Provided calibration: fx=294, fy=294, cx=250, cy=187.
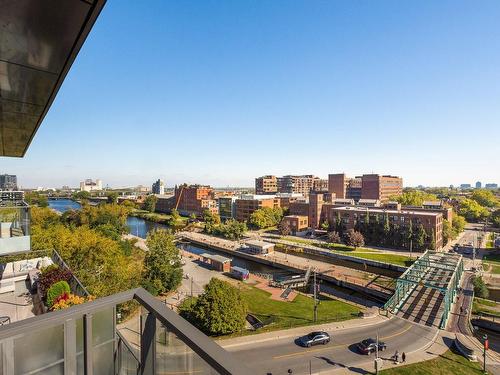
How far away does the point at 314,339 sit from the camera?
55.3 feet

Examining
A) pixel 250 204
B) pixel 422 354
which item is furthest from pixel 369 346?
pixel 250 204

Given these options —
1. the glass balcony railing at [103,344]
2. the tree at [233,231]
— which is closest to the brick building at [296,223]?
the tree at [233,231]

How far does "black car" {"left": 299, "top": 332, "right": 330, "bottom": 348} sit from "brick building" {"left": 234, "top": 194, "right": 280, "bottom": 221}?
46.3m

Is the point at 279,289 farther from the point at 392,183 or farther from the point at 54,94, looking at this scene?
the point at 392,183

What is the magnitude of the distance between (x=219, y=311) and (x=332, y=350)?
6792mm

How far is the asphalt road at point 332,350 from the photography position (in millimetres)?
14828

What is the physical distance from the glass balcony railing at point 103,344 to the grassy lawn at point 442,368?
644 inches

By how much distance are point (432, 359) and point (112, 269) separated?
20.3 m

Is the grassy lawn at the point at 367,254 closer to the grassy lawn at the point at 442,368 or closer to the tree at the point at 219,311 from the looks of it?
the grassy lawn at the point at 442,368

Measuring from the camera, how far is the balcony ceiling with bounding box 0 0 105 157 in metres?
1.66

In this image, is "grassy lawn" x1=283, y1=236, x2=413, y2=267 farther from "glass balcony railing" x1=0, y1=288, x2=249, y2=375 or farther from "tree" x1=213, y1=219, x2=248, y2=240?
"glass balcony railing" x1=0, y1=288, x2=249, y2=375

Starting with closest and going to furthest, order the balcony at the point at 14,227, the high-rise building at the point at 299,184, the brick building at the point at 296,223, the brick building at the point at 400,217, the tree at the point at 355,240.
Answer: the balcony at the point at 14,227 → the tree at the point at 355,240 → the brick building at the point at 400,217 → the brick building at the point at 296,223 → the high-rise building at the point at 299,184

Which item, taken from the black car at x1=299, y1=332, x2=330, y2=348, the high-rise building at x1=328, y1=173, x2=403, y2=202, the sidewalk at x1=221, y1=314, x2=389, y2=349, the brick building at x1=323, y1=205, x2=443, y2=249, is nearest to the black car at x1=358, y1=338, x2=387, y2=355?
the black car at x1=299, y1=332, x2=330, y2=348

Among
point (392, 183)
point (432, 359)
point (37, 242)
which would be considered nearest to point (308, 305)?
point (432, 359)
